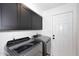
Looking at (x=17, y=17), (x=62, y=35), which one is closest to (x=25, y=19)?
(x=17, y=17)

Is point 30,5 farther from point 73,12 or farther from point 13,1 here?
point 73,12

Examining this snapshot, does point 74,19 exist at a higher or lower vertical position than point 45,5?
lower

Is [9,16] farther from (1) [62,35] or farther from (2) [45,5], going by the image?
(1) [62,35]

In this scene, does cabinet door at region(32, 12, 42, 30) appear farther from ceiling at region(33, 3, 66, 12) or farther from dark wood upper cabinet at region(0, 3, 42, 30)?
ceiling at region(33, 3, 66, 12)

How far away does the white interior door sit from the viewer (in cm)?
98

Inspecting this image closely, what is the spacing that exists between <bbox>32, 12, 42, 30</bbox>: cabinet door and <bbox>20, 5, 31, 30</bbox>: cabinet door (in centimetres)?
6

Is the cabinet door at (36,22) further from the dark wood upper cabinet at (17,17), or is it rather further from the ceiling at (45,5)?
the ceiling at (45,5)

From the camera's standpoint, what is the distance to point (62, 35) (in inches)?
40.2

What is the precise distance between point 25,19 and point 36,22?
0.17 meters

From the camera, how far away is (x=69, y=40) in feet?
3.25

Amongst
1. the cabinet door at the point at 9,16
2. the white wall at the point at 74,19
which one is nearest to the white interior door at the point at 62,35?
the white wall at the point at 74,19

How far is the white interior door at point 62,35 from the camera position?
3.21 ft

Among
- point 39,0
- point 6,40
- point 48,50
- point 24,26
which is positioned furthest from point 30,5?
point 48,50

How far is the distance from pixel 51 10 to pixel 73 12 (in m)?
0.29
